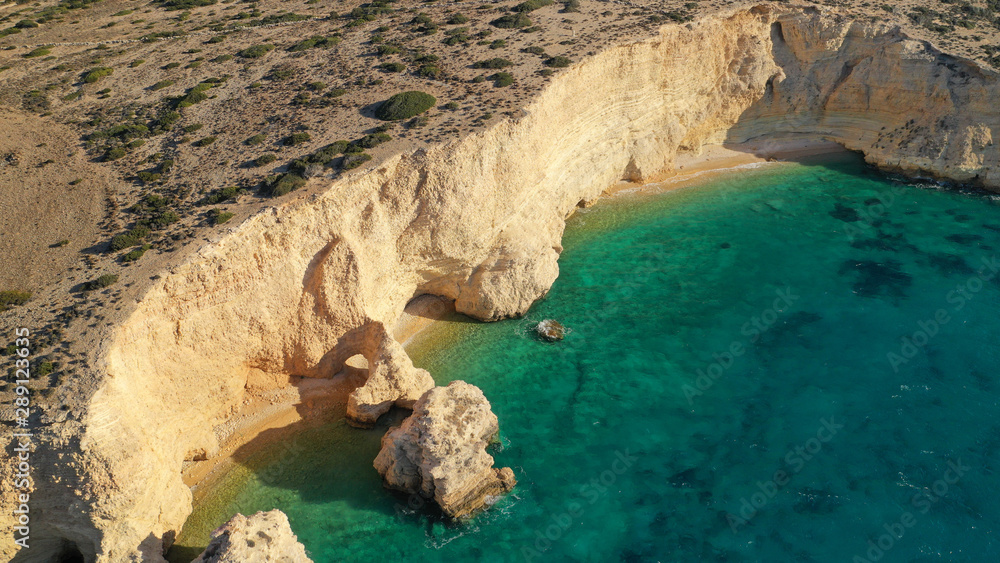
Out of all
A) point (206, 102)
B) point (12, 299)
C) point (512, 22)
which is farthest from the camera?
point (512, 22)

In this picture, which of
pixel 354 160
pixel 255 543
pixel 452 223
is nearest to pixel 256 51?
pixel 354 160

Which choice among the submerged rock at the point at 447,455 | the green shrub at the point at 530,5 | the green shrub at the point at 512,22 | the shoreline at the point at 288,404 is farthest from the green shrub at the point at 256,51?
the submerged rock at the point at 447,455

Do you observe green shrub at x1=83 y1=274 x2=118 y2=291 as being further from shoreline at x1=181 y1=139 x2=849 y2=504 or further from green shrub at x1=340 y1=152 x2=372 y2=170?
green shrub at x1=340 y1=152 x2=372 y2=170

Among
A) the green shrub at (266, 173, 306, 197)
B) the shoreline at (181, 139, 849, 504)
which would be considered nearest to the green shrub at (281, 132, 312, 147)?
the green shrub at (266, 173, 306, 197)

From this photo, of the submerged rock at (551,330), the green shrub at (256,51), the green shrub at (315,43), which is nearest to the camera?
the submerged rock at (551,330)

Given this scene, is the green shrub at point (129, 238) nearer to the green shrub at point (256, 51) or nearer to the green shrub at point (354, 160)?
the green shrub at point (354, 160)

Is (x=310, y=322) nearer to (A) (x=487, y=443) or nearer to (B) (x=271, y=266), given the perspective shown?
(B) (x=271, y=266)

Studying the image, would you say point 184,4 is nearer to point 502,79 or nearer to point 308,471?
point 502,79
